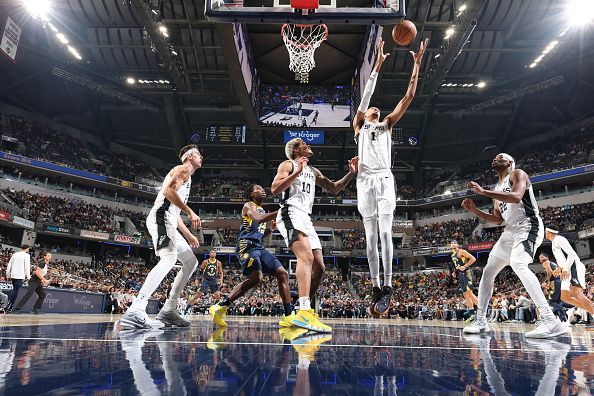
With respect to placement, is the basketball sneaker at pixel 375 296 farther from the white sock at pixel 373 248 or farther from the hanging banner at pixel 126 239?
the hanging banner at pixel 126 239

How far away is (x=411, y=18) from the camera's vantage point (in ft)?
61.1

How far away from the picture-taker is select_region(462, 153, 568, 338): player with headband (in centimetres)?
409

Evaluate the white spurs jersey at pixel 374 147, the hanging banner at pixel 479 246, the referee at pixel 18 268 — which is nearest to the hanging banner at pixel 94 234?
the referee at pixel 18 268

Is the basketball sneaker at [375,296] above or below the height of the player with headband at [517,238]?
below

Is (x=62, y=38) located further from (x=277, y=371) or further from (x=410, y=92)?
(x=277, y=371)

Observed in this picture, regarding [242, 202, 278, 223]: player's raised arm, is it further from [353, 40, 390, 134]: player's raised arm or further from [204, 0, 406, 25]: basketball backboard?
[204, 0, 406, 25]: basketball backboard

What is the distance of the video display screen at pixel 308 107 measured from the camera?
1762 cm

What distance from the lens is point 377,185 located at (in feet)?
14.9

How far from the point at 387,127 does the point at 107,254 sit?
31.0m

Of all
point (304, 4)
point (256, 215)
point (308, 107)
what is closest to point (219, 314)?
point (256, 215)

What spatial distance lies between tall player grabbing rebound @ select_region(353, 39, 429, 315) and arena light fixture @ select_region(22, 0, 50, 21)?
19.0 meters

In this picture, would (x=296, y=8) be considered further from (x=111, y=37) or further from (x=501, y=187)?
(x=111, y=37)

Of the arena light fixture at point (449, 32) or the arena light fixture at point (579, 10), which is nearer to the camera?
the arena light fixture at point (579, 10)

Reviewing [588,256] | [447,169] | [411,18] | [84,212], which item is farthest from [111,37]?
[588,256]
